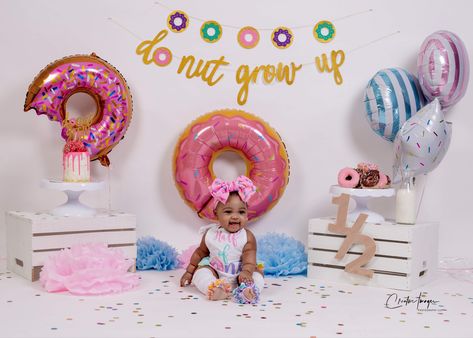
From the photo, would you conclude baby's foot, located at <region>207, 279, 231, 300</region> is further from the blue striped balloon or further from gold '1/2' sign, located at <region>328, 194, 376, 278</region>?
the blue striped balloon

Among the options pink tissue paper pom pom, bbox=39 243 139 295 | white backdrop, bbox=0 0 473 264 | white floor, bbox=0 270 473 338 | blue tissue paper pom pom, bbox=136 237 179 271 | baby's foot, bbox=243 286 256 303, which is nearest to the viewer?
white floor, bbox=0 270 473 338

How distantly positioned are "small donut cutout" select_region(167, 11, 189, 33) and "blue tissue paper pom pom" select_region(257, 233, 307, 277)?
110 cm

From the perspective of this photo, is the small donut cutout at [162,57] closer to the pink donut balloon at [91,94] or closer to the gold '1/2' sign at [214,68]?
the gold '1/2' sign at [214,68]

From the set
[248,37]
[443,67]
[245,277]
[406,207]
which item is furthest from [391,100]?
[245,277]

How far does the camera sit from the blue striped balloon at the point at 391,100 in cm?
290

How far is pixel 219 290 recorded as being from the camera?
240cm

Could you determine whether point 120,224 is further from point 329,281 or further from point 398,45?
point 398,45

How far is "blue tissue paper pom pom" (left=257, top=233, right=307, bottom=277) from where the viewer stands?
2889mm

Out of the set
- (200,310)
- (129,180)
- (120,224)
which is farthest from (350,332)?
(129,180)

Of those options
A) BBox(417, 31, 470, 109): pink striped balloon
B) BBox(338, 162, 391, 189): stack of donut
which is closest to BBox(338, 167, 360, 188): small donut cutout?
BBox(338, 162, 391, 189): stack of donut

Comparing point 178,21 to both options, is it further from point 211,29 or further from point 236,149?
point 236,149

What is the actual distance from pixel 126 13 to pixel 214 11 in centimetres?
43

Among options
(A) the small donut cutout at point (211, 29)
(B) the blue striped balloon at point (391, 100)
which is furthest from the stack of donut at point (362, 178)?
(A) the small donut cutout at point (211, 29)

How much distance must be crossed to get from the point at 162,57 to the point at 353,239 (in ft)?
4.32
